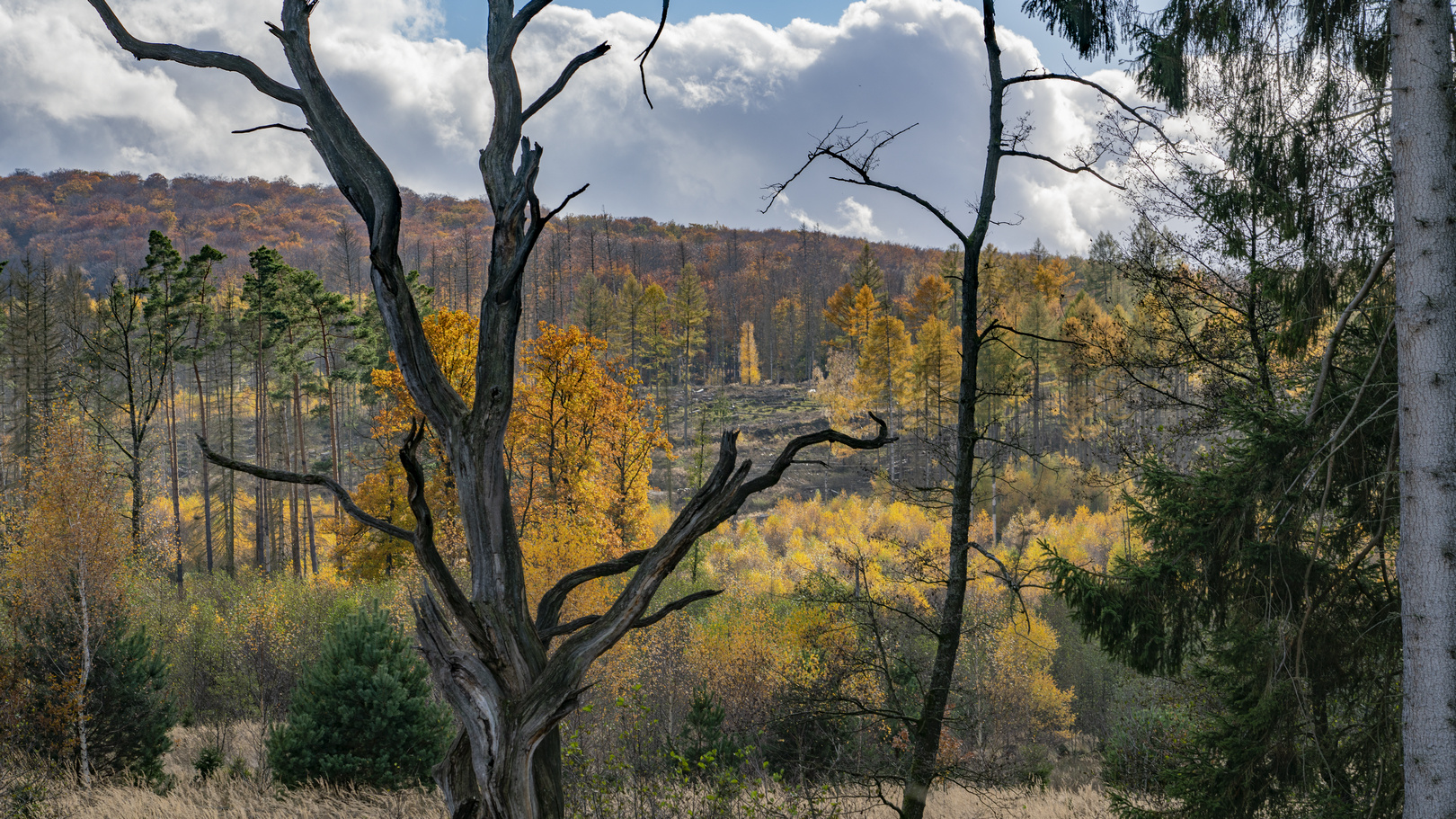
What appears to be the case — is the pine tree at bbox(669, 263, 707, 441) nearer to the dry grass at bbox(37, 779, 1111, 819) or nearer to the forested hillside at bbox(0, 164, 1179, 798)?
the forested hillside at bbox(0, 164, 1179, 798)

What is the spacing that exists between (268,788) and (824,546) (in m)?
23.4

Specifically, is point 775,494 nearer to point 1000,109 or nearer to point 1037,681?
point 1037,681

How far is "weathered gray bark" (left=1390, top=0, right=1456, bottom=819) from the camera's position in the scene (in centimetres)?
359

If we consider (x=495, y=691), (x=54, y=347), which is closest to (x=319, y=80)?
(x=495, y=691)

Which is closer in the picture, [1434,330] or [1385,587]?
[1434,330]

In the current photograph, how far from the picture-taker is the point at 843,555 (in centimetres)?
700

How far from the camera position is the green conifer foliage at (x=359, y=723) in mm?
11125

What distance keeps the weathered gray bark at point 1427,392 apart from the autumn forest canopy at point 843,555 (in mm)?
17

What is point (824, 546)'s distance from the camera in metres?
31.9

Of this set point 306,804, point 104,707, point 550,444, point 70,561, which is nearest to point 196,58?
point 306,804

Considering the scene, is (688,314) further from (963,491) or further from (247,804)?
(963,491)

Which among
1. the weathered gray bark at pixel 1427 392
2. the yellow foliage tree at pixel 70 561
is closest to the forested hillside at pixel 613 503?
the yellow foliage tree at pixel 70 561

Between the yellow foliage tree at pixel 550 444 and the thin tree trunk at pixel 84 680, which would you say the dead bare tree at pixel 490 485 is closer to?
the thin tree trunk at pixel 84 680

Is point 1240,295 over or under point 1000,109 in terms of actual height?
under
